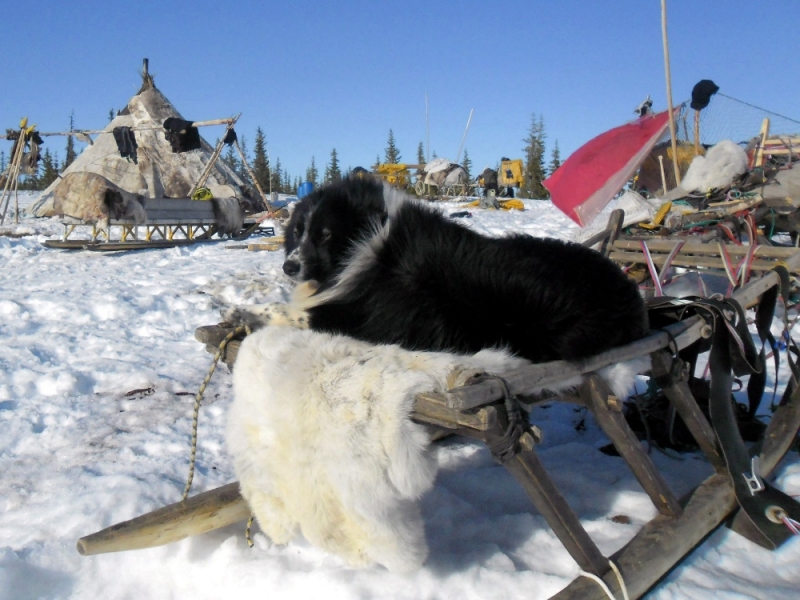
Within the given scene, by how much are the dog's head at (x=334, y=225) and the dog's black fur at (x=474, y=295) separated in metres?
0.12

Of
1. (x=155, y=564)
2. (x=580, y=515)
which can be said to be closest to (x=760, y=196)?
(x=580, y=515)

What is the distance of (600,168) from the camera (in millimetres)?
7555

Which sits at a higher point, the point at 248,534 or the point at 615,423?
the point at 615,423

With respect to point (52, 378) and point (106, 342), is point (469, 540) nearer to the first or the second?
point (52, 378)

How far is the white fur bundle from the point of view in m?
1.57

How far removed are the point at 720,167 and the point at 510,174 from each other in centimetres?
2059

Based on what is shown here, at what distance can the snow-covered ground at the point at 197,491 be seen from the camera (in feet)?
6.36

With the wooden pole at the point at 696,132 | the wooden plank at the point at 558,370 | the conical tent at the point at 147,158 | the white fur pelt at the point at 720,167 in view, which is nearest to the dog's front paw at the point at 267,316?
the wooden plank at the point at 558,370

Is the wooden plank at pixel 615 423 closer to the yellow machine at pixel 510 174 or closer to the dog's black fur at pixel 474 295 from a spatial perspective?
the dog's black fur at pixel 474 295

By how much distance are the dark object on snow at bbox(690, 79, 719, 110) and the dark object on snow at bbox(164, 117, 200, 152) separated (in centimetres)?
949

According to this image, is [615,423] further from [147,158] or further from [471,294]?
[147,158]

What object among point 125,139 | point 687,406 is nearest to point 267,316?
point 687,406

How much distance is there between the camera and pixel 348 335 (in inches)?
80.0

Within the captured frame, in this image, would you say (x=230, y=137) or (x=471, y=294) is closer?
(x=471, y=294)
